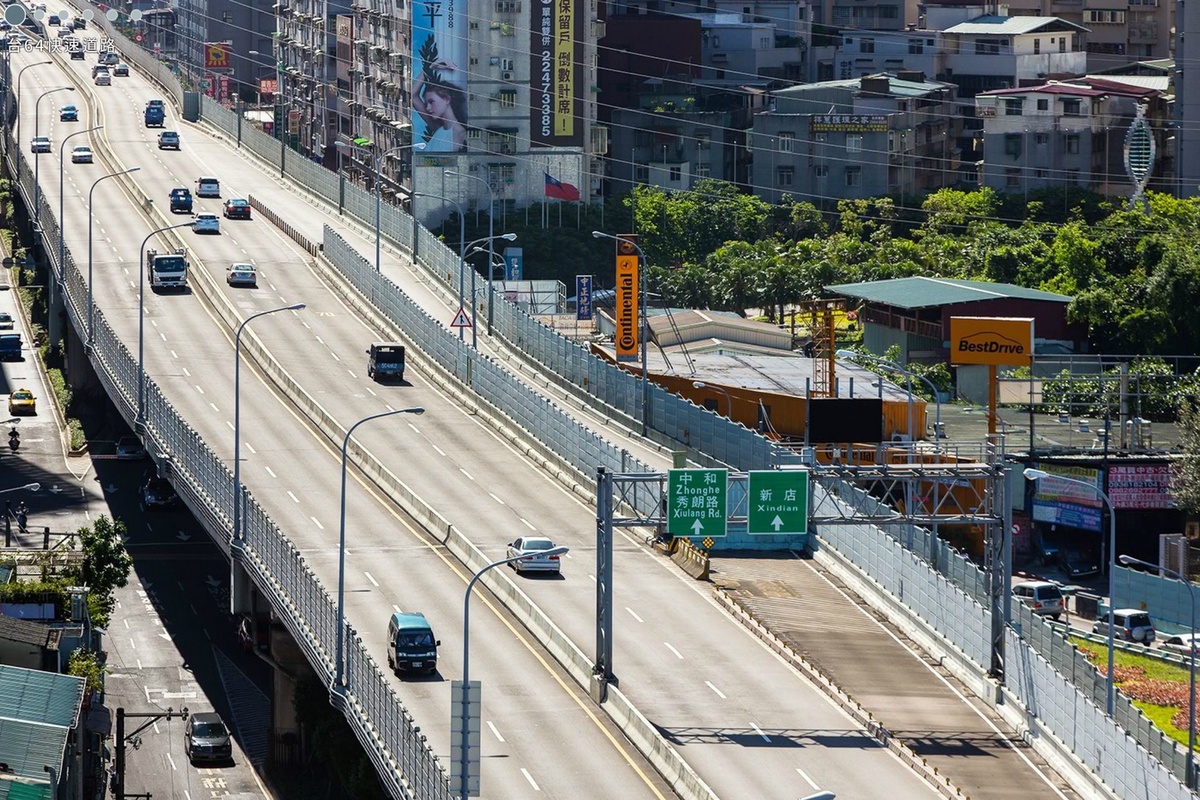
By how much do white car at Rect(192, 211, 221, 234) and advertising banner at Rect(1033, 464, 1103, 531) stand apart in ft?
185

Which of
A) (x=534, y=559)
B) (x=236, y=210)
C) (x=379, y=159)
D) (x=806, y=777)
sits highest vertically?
(x=379, y=159)

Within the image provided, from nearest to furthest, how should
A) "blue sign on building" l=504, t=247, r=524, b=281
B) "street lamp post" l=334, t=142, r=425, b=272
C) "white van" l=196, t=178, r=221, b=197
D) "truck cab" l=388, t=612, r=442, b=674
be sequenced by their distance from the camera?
"truck cab" l=388, t=612, r=442, b=674 < "street lamp post" l=334, t=142, r=425, b=272 < "blue sign on building" l=504, t=247, r=524, b=281 < "white van" l=196, t=178, r=221, b=197

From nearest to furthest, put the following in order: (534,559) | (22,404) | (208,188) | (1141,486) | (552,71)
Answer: (534,559) < (1141,486) < (22,404) < (208,188) < (552,71)

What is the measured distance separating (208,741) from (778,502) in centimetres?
2385

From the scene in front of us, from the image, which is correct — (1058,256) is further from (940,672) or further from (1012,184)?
(940,672)

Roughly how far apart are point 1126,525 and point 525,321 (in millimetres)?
30156

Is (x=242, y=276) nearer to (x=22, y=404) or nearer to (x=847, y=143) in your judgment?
(x=22, y=404)

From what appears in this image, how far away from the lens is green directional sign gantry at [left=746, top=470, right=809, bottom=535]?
68688mm

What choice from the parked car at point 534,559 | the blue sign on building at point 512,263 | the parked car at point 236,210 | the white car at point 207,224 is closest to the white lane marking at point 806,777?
the parked car at point 534,559

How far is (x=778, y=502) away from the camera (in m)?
68.9

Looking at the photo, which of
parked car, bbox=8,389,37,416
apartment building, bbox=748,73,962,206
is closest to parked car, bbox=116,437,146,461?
parked car, bbox=8,389,37,416

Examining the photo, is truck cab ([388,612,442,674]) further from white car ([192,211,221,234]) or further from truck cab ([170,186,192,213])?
truck cab ([170,186,192,213])

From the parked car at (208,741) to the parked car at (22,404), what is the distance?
48.5 meters

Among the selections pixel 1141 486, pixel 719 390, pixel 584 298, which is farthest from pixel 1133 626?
pixel 584 298
